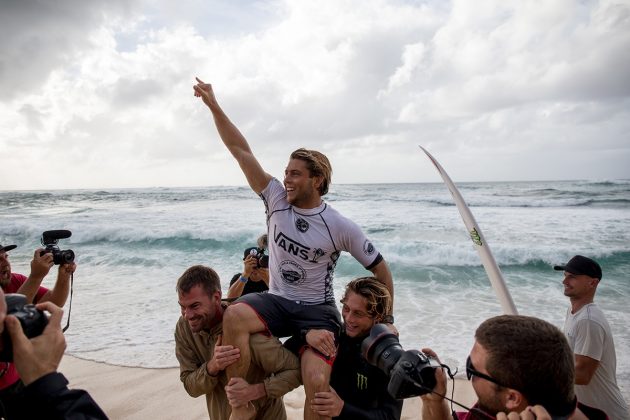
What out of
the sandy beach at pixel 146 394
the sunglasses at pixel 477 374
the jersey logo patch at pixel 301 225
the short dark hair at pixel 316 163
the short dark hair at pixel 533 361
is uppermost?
the short dark hair at pixel 316 163

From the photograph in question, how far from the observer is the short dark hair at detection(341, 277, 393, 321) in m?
2.37

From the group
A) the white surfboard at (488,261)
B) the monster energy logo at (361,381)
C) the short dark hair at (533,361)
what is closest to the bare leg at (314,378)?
the monster energy logo at (361,381)

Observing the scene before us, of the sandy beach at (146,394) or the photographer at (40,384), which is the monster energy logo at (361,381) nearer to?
the photographer at (40,384)

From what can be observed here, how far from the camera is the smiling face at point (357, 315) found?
2.37 m

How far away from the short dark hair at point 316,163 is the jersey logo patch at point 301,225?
28cm

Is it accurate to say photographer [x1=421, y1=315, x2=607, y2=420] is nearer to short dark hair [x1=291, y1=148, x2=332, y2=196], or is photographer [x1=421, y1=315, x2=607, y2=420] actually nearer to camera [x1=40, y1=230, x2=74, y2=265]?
short dark hair [x1=291, y1=148, x2=332, y2=196]

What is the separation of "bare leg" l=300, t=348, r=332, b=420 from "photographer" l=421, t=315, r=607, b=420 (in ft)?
2.81

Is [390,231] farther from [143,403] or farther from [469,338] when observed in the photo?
[143,403]

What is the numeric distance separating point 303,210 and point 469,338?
4.67 meters

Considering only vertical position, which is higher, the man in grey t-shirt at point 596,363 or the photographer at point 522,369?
the photographer at point 522,369

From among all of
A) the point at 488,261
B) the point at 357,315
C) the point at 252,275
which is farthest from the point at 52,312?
the point at 488,261

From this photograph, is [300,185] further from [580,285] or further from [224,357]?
[580,285]

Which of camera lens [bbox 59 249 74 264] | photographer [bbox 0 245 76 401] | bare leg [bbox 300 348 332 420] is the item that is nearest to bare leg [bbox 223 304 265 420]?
bare leg [bbox 300 348 332 420]

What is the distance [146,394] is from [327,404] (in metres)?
3.14
